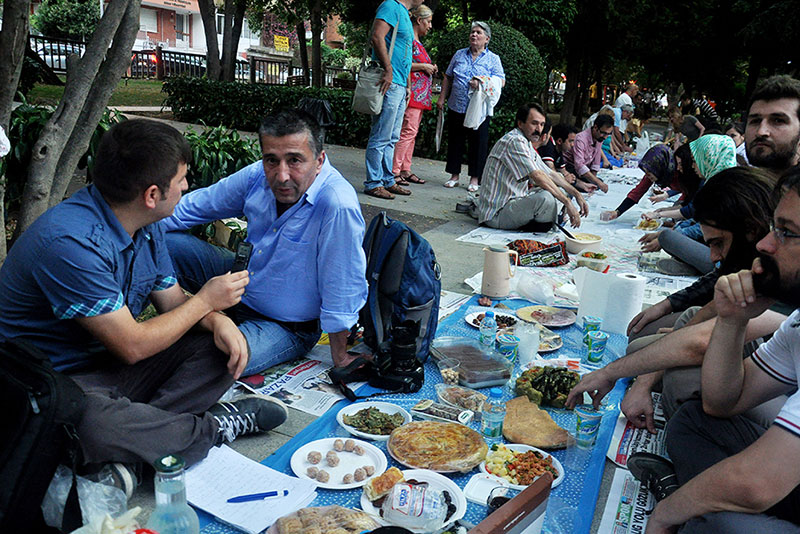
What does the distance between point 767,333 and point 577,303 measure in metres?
2.06

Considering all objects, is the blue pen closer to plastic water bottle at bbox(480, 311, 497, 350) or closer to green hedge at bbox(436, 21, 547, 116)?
plastic water bottle at bbox(480, 311, 497, 350)

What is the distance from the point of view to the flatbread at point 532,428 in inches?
112

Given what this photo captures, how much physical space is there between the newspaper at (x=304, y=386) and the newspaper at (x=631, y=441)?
1310mm

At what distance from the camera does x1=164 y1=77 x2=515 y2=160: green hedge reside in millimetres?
11883

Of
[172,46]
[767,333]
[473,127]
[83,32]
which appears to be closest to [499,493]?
[767,333]

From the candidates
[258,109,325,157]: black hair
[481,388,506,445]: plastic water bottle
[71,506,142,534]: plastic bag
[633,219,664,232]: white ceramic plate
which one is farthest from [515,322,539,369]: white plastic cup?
[633,219,664,232]: white ceramic plate

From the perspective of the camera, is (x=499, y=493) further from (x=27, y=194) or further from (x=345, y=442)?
(x=27, y=194)

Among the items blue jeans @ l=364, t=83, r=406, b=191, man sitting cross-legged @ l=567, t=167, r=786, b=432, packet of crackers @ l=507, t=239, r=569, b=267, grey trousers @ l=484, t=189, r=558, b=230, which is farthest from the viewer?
blue jeans @ l=364, t=83, r=406, b=191

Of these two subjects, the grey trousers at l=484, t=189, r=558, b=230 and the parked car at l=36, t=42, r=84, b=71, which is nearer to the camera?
the grey trousers at l=484, t=189, r=558, b=230

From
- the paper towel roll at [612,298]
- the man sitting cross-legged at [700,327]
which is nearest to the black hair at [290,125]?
the man sitting cross-legged at [700,327]

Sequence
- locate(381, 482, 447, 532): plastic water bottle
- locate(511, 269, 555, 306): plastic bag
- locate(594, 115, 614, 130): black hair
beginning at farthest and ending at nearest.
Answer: locate(594, 115, 614, 130): black hair, locate(511, 269, 555, 306): plastic bag, locate(381, 482, 447, 532): plastic water bottle

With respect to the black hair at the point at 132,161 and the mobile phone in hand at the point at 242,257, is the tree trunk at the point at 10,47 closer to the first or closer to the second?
the mobile phone in hand at the point at 242,257

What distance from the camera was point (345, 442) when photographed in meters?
2.77

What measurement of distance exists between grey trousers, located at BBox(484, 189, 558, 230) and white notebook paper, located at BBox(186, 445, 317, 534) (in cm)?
463
